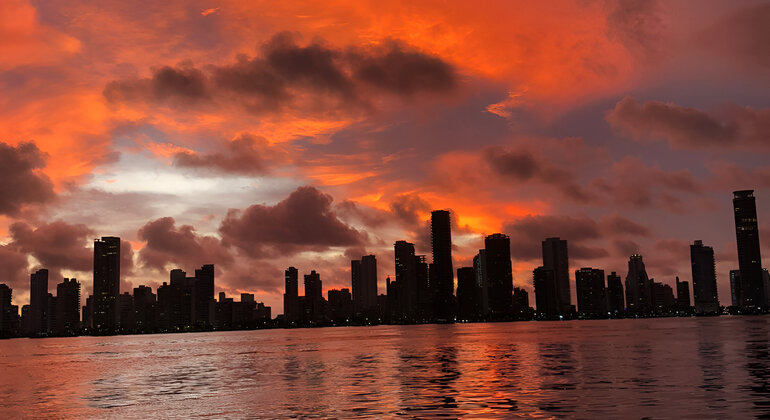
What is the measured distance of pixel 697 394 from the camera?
55812 mm

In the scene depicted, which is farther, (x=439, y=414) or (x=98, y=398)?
(x=98, y=398)

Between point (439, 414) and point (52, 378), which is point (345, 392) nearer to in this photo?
point (439, 414)

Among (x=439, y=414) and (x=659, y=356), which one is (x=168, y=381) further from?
(x=659, y=356)

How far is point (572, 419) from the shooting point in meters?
44.4

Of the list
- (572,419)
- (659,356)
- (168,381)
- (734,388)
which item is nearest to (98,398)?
(168,381)

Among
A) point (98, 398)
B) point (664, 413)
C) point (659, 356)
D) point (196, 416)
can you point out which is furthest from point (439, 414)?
point (659, 356)

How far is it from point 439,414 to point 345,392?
20.1 m

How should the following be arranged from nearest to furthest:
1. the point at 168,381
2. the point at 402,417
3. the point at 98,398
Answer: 1. the point at 402,417
2. the point at 98,398
3. the point at 168,381

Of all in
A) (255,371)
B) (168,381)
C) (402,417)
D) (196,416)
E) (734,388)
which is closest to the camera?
(402,417)

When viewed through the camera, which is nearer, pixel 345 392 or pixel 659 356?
pixel 345 392

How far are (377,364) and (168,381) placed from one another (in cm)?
3296

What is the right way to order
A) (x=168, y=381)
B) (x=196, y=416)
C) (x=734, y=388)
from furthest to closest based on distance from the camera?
(x=168, y=381), (x=734, y=388), (x=196, y=416)

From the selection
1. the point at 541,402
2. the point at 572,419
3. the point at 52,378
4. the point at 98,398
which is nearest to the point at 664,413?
the point at 572,419

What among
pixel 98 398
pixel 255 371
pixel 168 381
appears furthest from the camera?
pixel 255 371
